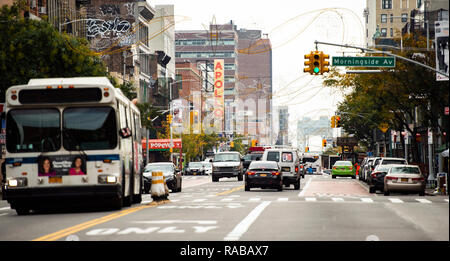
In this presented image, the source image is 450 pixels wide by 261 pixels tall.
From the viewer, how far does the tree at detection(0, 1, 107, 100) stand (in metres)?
41.3

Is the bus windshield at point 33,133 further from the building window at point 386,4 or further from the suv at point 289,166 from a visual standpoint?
the building window at point 386,4

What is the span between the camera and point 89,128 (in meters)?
22.8

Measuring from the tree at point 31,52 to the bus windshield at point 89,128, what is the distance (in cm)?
1863

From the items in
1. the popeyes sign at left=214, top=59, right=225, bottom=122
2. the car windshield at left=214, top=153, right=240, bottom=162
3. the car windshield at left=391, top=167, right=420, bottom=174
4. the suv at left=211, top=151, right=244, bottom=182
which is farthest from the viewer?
the popeyes sign at left=214, top=59, right=225, bottom=122

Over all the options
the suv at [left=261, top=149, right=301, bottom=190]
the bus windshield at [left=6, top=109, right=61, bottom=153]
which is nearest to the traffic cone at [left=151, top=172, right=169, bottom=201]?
the bus windshield at [left=6, top=109, right=61, bottom=153]

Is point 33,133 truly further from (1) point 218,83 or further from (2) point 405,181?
(1) point 218,83

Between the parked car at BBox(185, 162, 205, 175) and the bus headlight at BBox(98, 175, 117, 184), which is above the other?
the bus headlight at BBox(98, 175, 117, 184)

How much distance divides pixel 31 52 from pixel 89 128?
70.0ft

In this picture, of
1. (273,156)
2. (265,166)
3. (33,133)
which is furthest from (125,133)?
(273,156)

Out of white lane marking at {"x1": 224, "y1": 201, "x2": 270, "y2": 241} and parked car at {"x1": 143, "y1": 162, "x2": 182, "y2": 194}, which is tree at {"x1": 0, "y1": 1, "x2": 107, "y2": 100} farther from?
white lane marking at {"x1": 224, "y1": 201, "x2": 270, "y2": 241}

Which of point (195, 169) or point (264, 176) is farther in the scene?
point (195, 169)

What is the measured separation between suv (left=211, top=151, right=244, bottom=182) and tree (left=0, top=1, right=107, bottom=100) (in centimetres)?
2129

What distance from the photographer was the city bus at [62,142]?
22.5 meters
